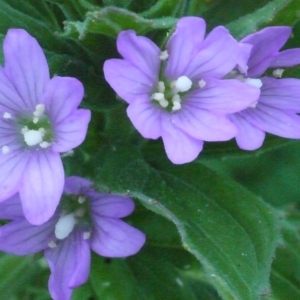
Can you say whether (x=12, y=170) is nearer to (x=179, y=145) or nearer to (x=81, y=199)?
(x=81, y=199)

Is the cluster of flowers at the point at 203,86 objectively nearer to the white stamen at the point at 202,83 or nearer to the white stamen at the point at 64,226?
the white stamen at the point at 202,83

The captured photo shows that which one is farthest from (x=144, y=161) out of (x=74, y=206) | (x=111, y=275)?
(x=111, y=275)

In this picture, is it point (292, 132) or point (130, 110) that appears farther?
point (292, 132)

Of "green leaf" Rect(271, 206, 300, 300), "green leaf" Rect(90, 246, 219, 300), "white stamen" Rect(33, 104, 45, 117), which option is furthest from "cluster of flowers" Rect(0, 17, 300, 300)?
"green leaf" Rect(271, 206, 300, 300)

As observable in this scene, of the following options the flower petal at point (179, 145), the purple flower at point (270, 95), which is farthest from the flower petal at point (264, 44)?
the flower petal at point (179, 145)

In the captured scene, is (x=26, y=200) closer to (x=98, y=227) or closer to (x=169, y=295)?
(x=98, y=227)

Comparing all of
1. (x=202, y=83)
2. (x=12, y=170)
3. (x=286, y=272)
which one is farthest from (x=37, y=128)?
(x=286, y=272)

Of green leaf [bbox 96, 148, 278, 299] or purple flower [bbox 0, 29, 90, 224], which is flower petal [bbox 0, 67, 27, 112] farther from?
green leaf [bbox 96, 148, 278, 299]
